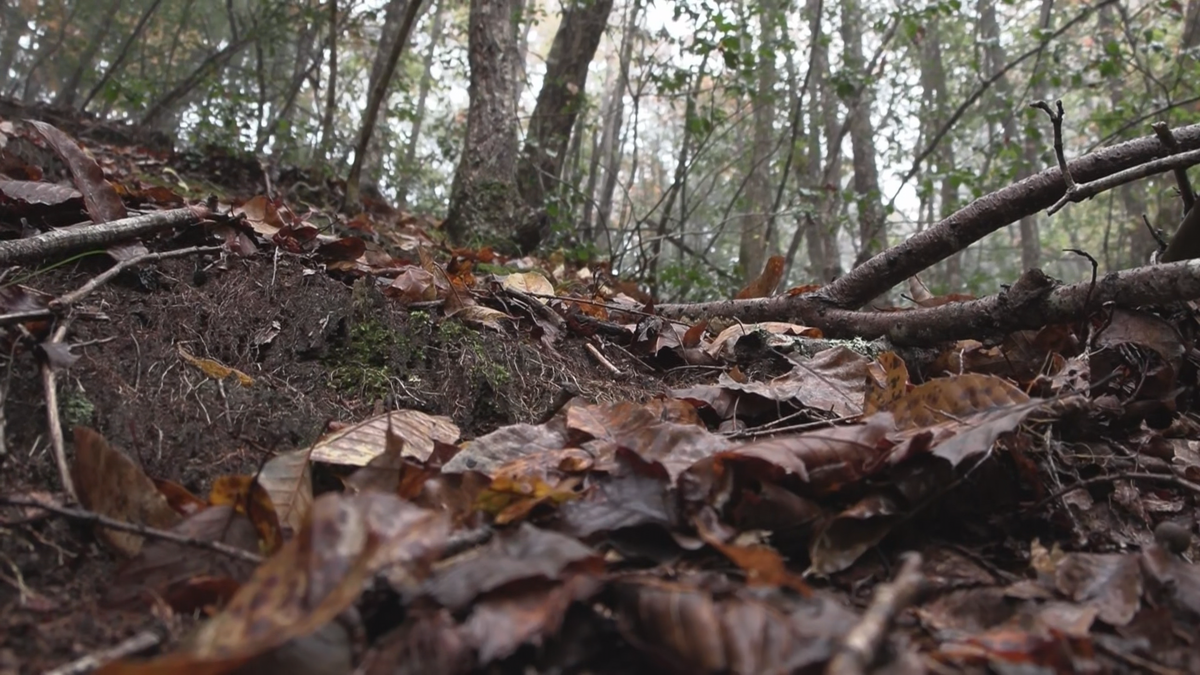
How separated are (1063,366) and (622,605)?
155cm

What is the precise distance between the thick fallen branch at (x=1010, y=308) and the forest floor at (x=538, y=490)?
7cm

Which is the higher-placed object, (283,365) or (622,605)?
(283,365)

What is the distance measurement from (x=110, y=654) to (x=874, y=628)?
2.69 ft

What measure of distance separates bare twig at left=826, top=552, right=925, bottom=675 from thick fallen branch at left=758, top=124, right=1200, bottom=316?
6.05 feet

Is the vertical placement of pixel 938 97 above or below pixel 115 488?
above

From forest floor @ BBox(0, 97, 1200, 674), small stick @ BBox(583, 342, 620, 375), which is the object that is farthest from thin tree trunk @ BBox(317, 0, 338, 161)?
small stick @ BBox(583, 342, 620, 375)

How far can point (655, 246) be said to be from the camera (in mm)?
5574

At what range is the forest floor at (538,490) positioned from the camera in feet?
2.63

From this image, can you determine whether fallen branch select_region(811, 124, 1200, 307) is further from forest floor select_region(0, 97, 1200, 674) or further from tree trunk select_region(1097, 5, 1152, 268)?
tree trunk select_region(1097, 5, 1152, 268)

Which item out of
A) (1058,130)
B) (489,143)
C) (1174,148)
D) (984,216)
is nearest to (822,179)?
(489,143)

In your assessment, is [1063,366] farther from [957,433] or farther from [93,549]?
[93,549]

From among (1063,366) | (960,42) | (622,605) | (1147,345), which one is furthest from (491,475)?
(960,42)

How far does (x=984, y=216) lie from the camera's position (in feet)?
7.69

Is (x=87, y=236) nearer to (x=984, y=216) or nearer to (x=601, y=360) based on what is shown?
(x=601, y=360)
